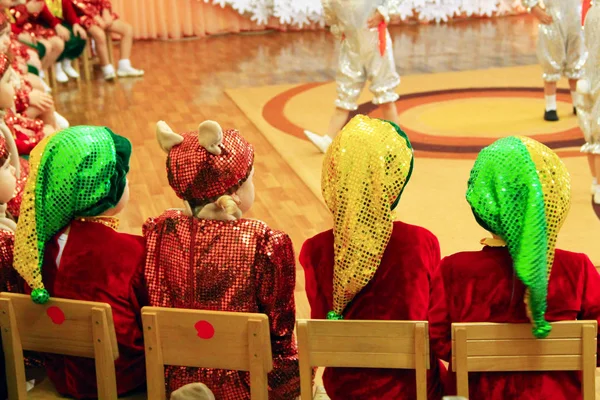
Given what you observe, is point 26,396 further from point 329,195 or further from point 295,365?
point 329,195

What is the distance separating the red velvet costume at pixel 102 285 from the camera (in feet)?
8.18

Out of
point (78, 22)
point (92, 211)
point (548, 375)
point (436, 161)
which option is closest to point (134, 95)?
point (78, 22)

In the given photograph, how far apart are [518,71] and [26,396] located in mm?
5916

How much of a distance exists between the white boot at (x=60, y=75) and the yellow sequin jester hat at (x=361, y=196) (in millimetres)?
6052

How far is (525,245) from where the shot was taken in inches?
82.3

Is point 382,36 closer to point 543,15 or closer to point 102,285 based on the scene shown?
point 543,15

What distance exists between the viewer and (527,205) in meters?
2.09

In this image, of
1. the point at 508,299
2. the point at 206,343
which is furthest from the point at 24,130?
the point at 508,299

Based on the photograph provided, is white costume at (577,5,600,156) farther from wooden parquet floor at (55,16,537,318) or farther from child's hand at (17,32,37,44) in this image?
child's hand at (17,32,37,44)

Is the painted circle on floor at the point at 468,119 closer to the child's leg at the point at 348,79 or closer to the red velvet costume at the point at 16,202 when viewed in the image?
the child's leg at the point at 348,79

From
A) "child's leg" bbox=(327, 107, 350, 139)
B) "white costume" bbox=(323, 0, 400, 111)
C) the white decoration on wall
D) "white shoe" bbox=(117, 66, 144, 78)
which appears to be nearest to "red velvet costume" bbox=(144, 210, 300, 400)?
"white costume" bbox=(323, 0, 400, 111)

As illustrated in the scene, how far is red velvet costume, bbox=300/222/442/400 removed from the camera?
7.72 ft

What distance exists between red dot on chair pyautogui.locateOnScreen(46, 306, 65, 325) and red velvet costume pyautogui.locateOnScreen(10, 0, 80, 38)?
5.28m

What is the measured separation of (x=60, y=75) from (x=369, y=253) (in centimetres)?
623
